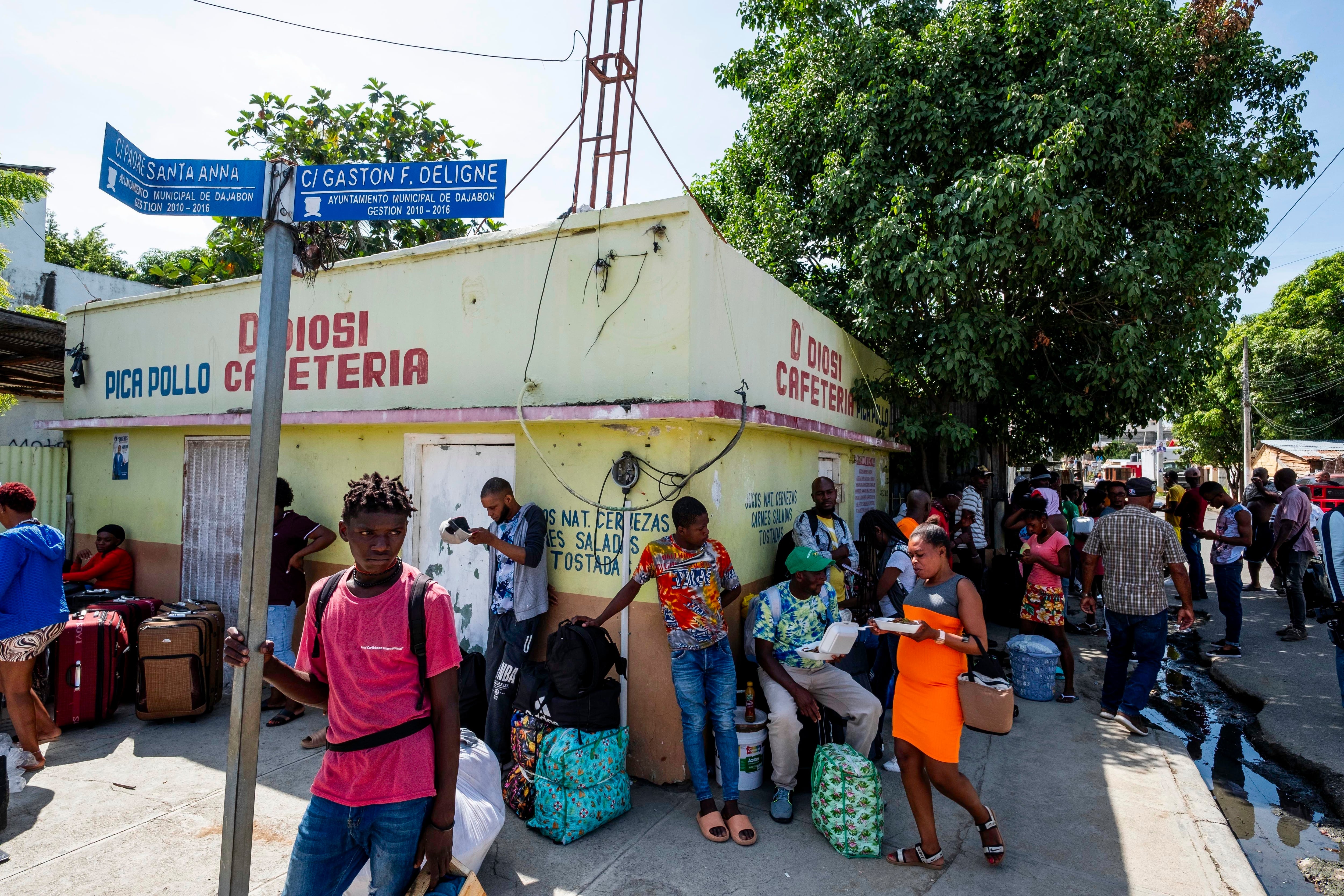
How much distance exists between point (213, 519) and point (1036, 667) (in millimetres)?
7822

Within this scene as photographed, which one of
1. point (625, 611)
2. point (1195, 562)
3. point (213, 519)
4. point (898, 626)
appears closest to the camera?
point (898, 626)

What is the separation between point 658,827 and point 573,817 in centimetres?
52

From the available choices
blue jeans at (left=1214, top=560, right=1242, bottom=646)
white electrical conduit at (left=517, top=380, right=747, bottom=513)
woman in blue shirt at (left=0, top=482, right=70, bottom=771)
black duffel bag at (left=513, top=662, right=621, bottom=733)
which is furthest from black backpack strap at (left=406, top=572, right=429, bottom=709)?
blue jeans at (left=1214, top=560, right=1242, bottom=646)

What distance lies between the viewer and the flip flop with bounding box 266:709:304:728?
5445 mm

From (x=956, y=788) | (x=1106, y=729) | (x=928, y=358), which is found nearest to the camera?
(x=956, y=788)

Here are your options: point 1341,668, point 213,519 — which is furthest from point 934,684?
point 213,519

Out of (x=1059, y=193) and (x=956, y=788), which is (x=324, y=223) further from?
(x=1059, y=193)

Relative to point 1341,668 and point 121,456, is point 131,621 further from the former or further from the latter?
point 1341,668

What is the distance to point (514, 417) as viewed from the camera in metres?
4.86

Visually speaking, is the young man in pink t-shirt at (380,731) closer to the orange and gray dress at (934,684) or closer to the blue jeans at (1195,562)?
the orange and gray dress at (934,684)

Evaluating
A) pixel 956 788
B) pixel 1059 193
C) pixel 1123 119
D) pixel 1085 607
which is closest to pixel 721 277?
pixel 956 788

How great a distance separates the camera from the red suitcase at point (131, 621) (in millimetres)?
5895

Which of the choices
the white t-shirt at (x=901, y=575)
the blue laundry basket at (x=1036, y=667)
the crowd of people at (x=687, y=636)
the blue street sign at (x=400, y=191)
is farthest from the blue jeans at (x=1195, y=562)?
the blue street sign at (x=400, y=191)

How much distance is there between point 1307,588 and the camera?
8008 millimetres
